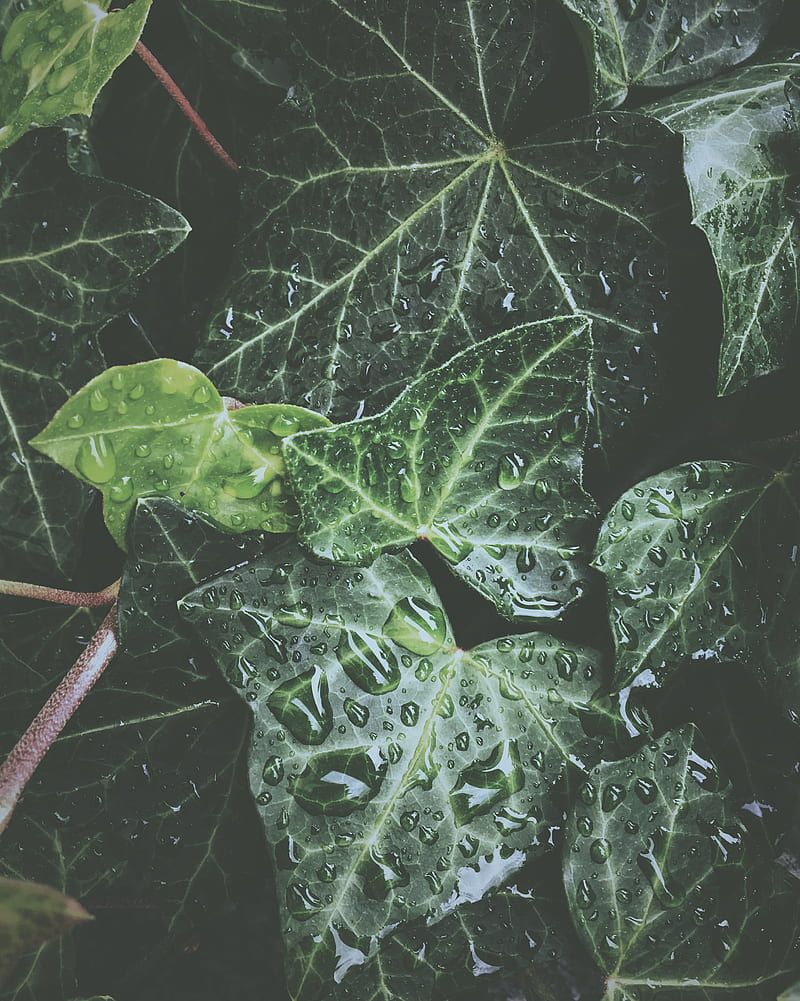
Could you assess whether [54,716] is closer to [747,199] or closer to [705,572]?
[705,572]

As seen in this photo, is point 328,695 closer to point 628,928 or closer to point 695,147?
point 628,928

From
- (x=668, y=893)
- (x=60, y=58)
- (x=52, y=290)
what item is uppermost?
(x=60, y=58)

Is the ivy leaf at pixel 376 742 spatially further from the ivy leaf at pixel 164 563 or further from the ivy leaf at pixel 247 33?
the ivy leaf at pixel 247 33

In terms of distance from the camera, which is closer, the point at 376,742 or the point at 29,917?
the point at 29,917

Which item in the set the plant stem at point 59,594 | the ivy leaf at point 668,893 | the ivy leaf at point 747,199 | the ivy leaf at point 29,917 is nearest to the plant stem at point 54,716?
the plant stem at point 59,594

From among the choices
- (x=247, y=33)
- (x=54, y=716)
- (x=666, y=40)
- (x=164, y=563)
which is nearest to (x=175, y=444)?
(x=164, y=563)

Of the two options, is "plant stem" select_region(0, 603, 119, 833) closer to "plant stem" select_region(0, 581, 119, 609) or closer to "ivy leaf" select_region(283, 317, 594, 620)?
"plant stem" select_region(0, 581, 119, 609)
